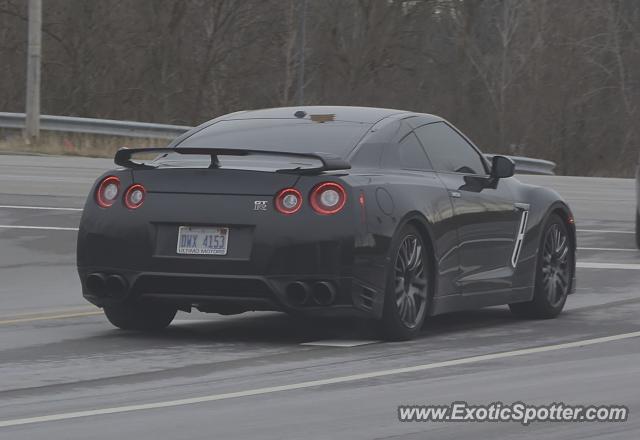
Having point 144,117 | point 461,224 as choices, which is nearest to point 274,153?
point 461,224

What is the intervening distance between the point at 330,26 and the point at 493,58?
Answer: 673 cm

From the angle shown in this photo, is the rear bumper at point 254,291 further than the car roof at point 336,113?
No

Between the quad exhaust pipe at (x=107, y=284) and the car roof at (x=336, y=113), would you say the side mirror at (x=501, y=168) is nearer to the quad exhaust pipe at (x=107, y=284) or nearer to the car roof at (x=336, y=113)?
the car roof at (x=336, y=113)

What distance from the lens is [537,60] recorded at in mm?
62281

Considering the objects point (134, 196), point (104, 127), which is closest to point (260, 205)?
point (134, 196)

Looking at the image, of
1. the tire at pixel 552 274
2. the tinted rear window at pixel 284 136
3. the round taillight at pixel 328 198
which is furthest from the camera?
the tire at pixel 552 274

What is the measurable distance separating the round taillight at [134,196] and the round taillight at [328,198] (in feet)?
3.39

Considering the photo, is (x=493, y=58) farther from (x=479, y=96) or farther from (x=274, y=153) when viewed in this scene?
(x=274, y=153)

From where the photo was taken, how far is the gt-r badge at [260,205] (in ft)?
30.2

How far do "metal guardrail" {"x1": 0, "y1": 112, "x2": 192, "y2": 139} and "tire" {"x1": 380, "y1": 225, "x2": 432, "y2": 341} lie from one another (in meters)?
24.4

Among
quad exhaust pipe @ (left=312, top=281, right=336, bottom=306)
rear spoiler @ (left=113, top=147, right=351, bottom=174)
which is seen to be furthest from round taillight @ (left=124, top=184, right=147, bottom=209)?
quad exhaust pipe @ (left=312, top=281, right=336, bottom=306)

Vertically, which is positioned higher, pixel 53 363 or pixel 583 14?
pixel 583 14

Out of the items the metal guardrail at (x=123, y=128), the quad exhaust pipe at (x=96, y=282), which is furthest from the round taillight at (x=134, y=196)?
the metal guardrail at (x=123, y=128)

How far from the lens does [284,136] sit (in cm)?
1005
